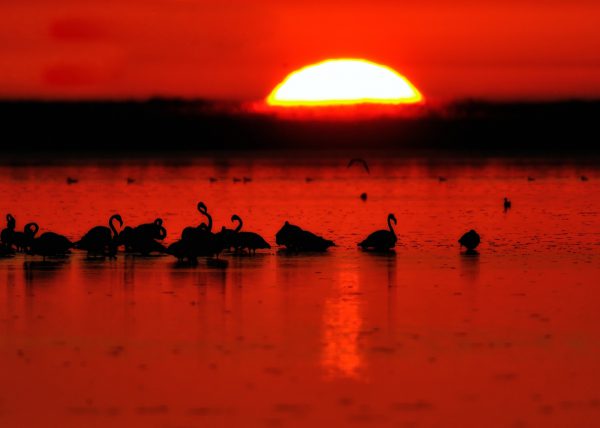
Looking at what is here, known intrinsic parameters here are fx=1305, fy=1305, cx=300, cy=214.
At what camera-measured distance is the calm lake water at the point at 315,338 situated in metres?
12.3

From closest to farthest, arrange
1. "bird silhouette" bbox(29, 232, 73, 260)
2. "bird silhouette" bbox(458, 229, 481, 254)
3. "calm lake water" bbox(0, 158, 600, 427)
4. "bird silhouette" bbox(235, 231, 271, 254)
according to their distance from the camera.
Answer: "calm lake water" bbox(0, 158, 600, 427) < "bird silhouette" bbox(29, 232, 73, 260) < "bird silhouette" bbox(235, 231, 271, 254) < "bird silhouette" bbox(458, 229, 481, 254)

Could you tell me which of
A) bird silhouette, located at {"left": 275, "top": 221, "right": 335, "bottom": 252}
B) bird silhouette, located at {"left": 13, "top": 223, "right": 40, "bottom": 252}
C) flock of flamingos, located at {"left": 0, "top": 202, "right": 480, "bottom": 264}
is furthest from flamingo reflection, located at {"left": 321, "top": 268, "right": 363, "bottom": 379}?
bird silhouette, located at {"left": 13, "top": 223, "right": 40, "bottom": 252}

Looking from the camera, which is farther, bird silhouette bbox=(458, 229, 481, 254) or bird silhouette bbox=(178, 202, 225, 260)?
bird silhouette bbox=(458, 229, 481, 254)

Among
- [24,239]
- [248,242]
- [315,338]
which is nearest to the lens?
[315,338]

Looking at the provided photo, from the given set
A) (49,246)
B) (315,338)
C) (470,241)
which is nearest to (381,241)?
(470,241)

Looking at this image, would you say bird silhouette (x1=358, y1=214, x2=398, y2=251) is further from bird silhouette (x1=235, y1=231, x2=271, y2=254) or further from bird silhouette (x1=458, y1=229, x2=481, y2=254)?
bird silhouette (x1=235, y1=231, x2=271, y2=254)

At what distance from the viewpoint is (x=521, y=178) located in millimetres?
79375

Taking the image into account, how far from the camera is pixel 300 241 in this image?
26469mm

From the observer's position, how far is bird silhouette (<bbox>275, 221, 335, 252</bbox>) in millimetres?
26406

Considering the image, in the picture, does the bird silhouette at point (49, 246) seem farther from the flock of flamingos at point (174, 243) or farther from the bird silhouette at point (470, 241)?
the bird silhouette at point (470, 241)

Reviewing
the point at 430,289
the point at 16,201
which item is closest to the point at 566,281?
the point at 430,289

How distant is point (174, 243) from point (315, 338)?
9.21m

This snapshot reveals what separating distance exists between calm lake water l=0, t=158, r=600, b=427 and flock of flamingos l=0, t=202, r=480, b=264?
1.10 feet

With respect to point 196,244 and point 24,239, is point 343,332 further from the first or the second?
point 24,239
